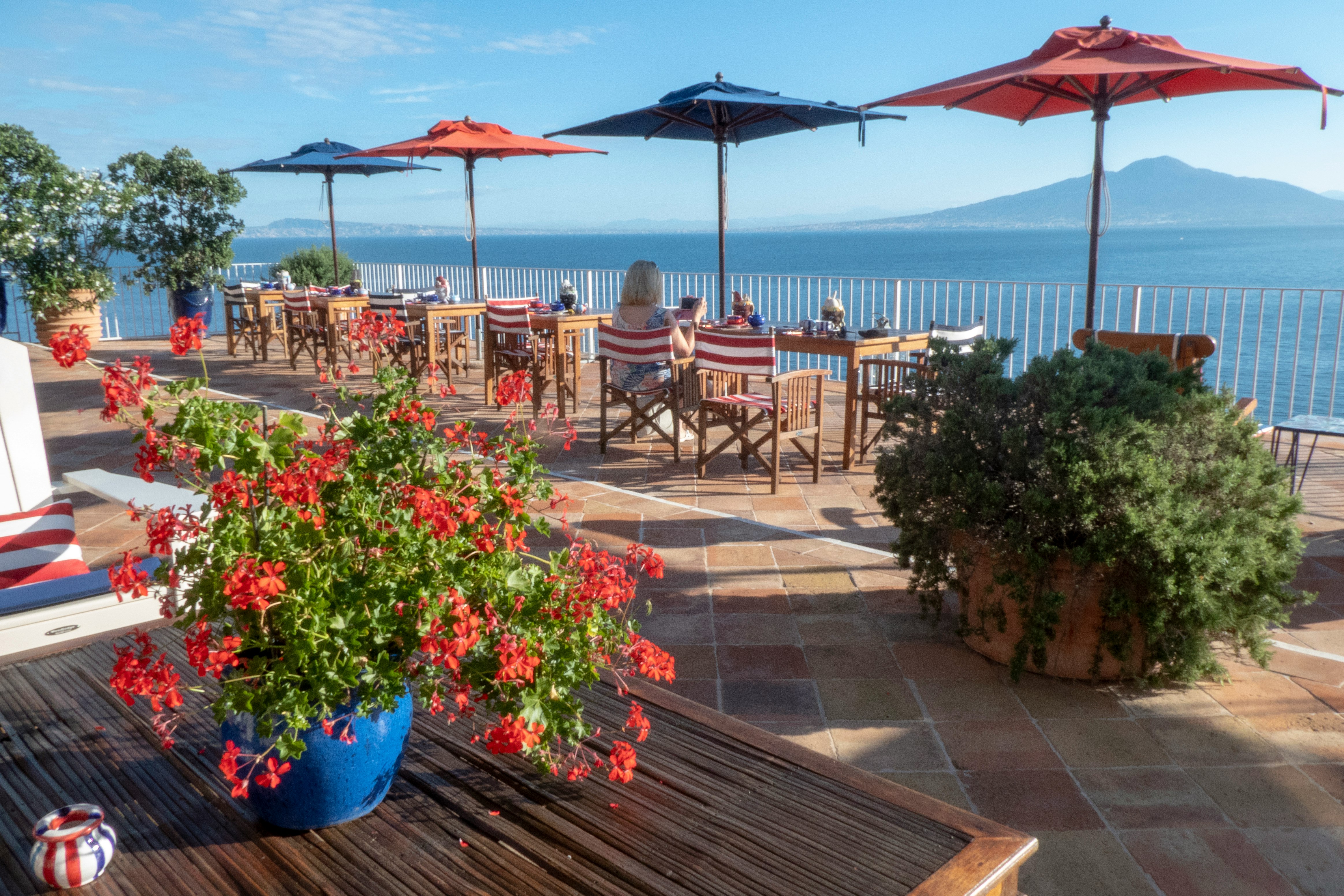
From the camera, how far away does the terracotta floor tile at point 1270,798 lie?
6.62 ft

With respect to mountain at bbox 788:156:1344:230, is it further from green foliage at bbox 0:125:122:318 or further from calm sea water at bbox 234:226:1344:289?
green foliage at bbox 0:125:122:318

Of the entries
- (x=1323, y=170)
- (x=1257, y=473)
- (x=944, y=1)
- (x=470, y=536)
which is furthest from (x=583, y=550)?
(x=1323, y=170)

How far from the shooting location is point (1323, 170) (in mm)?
29672

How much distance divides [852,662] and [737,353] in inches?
89.1

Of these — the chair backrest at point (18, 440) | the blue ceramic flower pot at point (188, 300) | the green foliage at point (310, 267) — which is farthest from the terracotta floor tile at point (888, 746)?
the green foliage at point (310, 267)

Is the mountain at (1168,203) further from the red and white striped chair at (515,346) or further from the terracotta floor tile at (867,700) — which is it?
the terracotta floor tile at (867,700)

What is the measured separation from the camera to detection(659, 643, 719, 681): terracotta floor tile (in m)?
2.75

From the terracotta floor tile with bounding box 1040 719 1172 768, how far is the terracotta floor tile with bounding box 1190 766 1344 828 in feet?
0.37

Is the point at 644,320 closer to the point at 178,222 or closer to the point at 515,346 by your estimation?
the point at 515,346

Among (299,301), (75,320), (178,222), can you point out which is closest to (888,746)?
(299,301)

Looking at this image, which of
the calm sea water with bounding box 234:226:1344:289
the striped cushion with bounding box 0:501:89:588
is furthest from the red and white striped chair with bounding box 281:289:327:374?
the calm sea water with bounding box 234:226:1344:289

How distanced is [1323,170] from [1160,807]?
117 ft

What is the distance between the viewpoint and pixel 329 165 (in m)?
10.1

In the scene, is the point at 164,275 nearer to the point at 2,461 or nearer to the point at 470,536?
the point at 2,461
